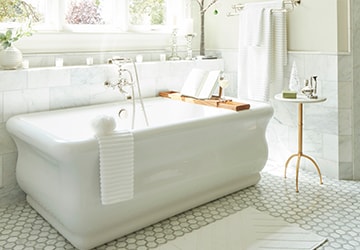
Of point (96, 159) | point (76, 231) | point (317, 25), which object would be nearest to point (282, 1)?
point (317, 25)

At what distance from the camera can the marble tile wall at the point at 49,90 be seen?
Answer: 9.63 ft

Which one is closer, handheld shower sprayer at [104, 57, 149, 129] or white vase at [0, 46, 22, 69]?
white vase at [0, 46, 22, 69]

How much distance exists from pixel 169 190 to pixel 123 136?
55 cm

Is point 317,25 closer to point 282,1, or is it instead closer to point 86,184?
A: point 282,1

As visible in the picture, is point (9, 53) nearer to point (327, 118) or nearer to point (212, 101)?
point (212, 101)

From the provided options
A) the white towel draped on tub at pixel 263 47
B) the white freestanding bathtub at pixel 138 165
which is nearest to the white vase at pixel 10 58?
the white freestanding bathtub at pixel 138 165

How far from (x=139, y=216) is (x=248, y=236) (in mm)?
697

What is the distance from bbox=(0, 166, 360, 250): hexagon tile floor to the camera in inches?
94.0

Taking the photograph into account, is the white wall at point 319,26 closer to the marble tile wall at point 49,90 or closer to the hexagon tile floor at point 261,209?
the hexagon tile floor at point 261,209

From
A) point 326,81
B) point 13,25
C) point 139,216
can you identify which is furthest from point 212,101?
point 13,25

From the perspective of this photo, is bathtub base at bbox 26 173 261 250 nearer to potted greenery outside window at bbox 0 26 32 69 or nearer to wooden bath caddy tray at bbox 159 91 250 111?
wooden bath caddy tray at bbox 159 91 250 111

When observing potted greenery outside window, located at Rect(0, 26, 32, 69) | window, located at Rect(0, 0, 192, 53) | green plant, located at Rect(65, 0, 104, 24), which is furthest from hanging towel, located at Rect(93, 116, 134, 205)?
green plant, located at Rect(65, 0, 104, 24)

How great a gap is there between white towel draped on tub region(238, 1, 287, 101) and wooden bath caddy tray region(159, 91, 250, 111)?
551mm

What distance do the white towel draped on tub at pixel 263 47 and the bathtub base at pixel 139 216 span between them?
99 centimetres
